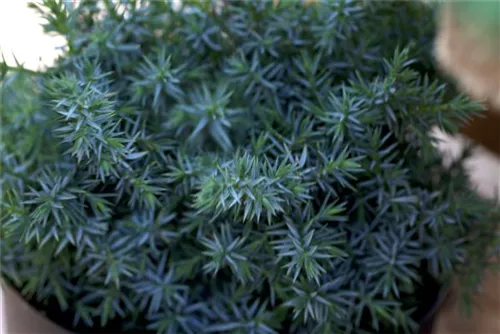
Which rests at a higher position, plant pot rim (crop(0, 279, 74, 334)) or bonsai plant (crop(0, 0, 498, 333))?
bonsai plant (crop(0, 0, 498, 333))

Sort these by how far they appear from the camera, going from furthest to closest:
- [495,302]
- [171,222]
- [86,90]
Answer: [495,302]
[171,222]
[86,90]

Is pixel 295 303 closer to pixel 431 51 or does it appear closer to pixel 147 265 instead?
pixel 147 265

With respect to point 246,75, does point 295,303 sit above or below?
below

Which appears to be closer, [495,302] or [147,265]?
[147,265]

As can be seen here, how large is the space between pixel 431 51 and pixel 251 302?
0.38 metres

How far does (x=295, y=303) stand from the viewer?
608 mm

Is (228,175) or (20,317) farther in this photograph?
(20,317)

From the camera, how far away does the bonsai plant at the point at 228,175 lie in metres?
0.60

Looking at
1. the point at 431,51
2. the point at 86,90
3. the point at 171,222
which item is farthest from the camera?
the point at 431,51

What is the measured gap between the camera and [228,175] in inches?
22.0

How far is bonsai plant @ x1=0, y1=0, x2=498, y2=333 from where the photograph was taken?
60 cm

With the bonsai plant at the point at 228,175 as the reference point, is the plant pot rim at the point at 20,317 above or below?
below

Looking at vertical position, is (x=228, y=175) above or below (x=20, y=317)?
above

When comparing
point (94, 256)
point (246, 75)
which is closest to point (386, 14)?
point (246, 75)
